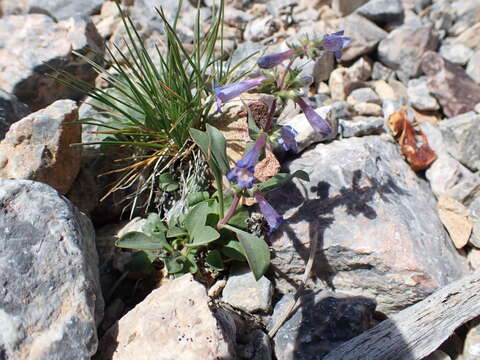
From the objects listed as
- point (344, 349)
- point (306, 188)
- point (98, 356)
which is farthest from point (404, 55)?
point (98, 356)

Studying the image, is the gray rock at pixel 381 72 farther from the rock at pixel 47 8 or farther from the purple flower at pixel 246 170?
the rock at pixel 47 8

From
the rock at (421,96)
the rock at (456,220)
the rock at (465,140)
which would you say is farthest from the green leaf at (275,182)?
the rock at (421,96)

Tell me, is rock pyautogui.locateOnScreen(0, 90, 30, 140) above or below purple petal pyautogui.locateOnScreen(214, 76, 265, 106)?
below

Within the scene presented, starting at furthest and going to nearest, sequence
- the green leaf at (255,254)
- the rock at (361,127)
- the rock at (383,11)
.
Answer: the rock at (383,11)
the rock at (361,127)
the green leaf at (255,254)

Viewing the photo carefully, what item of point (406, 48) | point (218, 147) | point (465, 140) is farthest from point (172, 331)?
point (406, 48)

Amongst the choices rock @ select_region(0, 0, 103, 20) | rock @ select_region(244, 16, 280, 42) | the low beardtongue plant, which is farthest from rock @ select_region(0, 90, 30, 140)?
rock @ select_region(244, 16, 280, 42)

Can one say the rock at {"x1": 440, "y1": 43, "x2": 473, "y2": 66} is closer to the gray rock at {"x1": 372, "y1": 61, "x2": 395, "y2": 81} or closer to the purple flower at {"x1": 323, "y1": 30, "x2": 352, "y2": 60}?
the gray rock at {"x1": 372, "y1": 61, "x2": 395, "y2": 81}

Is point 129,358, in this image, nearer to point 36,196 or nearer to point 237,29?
point 36,196
